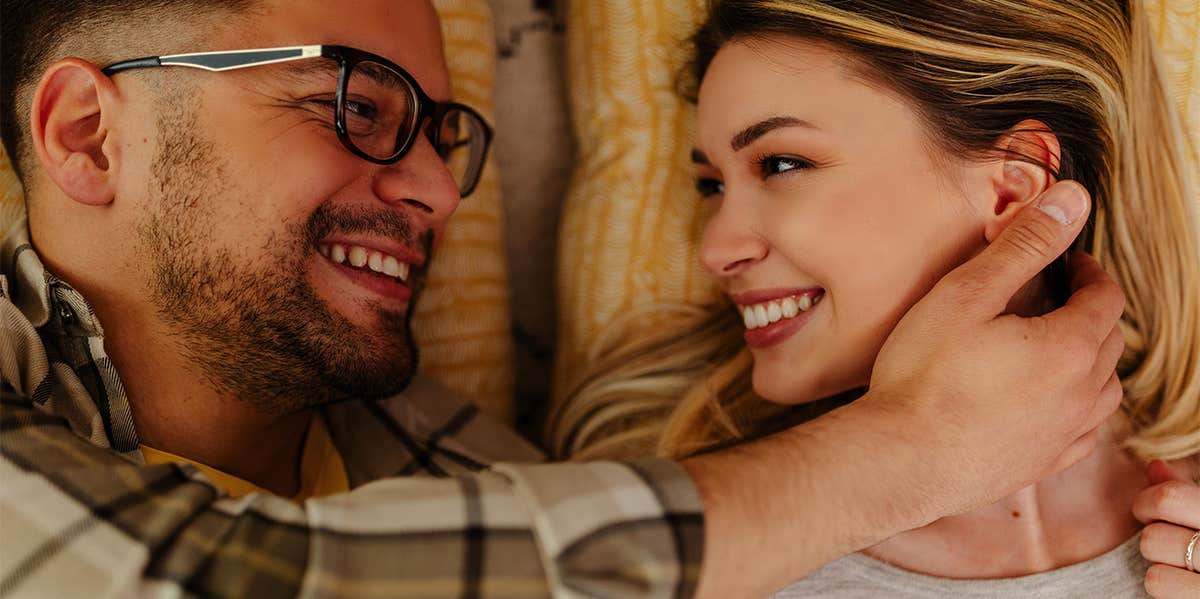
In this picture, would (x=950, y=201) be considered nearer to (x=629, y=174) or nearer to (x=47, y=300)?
(x=629, y=174)

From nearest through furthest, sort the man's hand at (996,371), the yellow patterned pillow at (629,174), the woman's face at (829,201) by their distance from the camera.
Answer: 1. the man's hand at (996,371)
2. the woman's face at (829,201)
3. the yellow patterned pillow at (629,174)

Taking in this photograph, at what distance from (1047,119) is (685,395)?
0.76 m

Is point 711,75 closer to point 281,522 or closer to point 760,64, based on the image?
point 760,64

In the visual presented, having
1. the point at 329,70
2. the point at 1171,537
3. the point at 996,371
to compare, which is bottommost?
the point at 1171,537

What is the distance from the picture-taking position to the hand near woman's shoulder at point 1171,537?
125 cm

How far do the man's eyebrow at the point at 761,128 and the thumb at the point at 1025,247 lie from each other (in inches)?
11.3

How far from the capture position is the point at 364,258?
55.7 inches

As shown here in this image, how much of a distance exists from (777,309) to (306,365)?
0.72 meters

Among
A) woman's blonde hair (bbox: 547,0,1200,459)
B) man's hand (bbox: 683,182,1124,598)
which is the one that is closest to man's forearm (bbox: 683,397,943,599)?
man's hand (bbox: 683,182,1124,598)

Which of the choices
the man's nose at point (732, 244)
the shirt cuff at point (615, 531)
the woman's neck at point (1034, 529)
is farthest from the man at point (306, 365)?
the man's nose at point (732, 244)

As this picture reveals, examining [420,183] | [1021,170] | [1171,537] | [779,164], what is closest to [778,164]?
[779,164]

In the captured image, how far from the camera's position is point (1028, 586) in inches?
51.4

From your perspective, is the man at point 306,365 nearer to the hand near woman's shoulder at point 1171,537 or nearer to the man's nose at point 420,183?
the man's nose at point 420,183

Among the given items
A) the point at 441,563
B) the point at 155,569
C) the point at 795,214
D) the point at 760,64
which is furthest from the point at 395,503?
the point at 760,64
